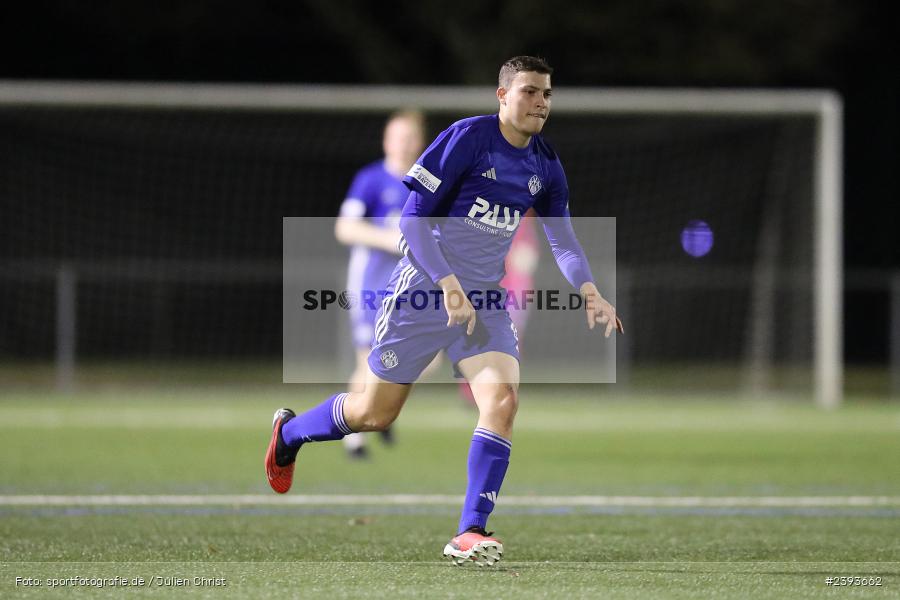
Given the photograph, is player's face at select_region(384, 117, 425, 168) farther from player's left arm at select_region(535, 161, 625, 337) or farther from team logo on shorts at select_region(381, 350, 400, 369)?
team logo on shorts at select_region(381, 350, 400, 369)

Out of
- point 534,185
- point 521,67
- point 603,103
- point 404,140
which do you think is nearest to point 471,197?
point 534,185

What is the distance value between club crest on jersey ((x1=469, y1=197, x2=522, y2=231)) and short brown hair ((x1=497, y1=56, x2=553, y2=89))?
49 cm

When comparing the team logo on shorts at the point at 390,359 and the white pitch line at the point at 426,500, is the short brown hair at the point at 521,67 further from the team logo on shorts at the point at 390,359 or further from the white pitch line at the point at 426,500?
the white pitch line at the point at 426,500

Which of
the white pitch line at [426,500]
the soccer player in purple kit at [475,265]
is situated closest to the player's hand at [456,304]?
the soccer player in purple kit at [475,265]

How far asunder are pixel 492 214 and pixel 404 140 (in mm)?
3951

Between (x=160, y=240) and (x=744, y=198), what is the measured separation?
8.97m

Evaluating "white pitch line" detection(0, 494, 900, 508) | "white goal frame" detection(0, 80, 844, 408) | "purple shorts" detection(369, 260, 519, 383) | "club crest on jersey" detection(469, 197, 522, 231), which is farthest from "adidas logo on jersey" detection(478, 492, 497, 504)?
"white goal frame" detection(0, 80, 844, 408)

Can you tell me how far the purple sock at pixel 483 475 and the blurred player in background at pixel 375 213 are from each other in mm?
3934

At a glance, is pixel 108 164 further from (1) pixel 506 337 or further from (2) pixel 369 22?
(1) pixel 506 337

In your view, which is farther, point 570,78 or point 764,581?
point 570,78

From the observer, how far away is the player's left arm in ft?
18.5

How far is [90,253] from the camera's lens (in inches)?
892

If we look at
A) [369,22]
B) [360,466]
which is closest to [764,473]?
[360,466]

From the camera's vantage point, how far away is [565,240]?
19.1 feet
